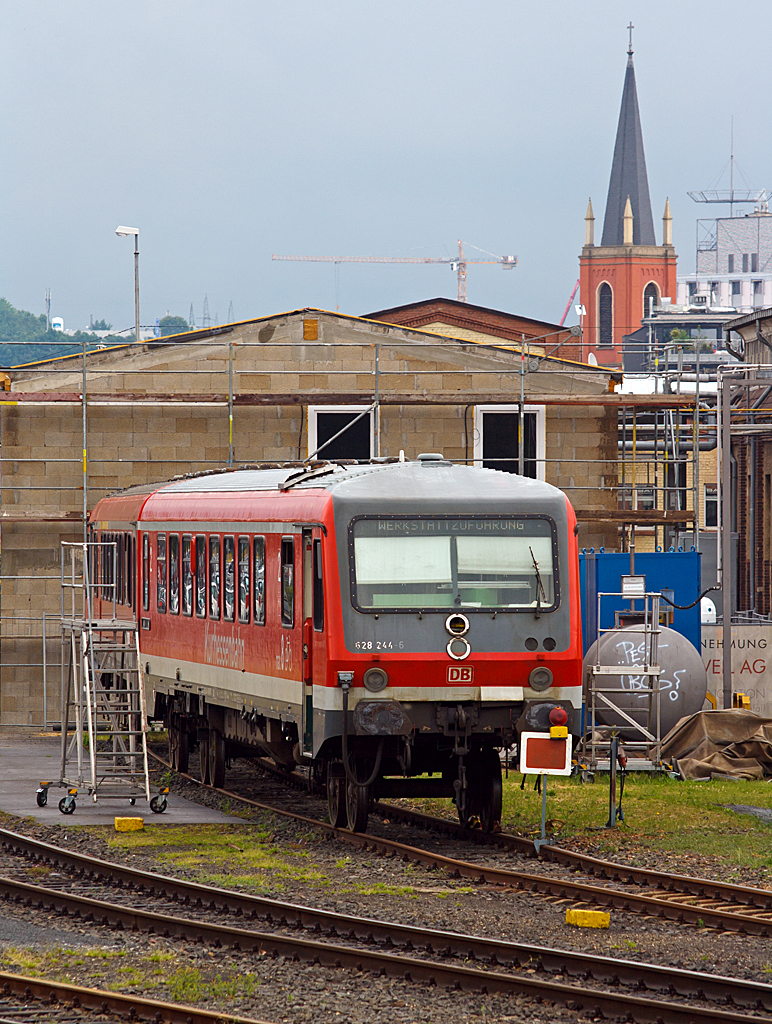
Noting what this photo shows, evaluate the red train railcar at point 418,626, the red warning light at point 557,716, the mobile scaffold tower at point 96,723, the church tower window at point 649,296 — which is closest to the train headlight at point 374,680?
the red train railcar at point 418,626

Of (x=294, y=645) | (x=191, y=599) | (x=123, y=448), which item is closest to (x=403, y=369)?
(x=123, y=448)

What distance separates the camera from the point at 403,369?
93.1ft

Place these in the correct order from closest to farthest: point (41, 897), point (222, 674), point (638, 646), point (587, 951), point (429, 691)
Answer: point (587, 951) < point (41, 897) < point (429, 691) < point (222, 674) < point (638, 646)

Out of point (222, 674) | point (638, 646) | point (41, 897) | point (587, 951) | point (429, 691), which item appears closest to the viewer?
point (587, 951)

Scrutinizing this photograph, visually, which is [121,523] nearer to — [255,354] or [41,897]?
[255,354]

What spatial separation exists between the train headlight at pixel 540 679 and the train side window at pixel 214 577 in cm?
458

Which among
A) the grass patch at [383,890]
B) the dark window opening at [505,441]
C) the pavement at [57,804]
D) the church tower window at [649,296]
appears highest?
the church tower window at [649,296]

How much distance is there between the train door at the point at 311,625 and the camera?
1457cm

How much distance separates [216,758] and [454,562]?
5.59 metres

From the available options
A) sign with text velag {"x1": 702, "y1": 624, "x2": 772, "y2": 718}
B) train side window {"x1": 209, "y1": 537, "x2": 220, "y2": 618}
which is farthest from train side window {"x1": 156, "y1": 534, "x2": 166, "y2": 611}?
sign with text velag {"x1": 702, "y1": 624, "x2": 772, "y2": 718}

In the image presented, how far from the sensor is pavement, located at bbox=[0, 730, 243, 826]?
1666 centimetres

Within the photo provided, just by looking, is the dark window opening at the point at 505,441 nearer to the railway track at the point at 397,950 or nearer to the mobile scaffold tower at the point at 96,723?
the mobile scaffold tower at the point at 96,723

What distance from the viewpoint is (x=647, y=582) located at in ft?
81.5

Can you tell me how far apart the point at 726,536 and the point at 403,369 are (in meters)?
7.50
